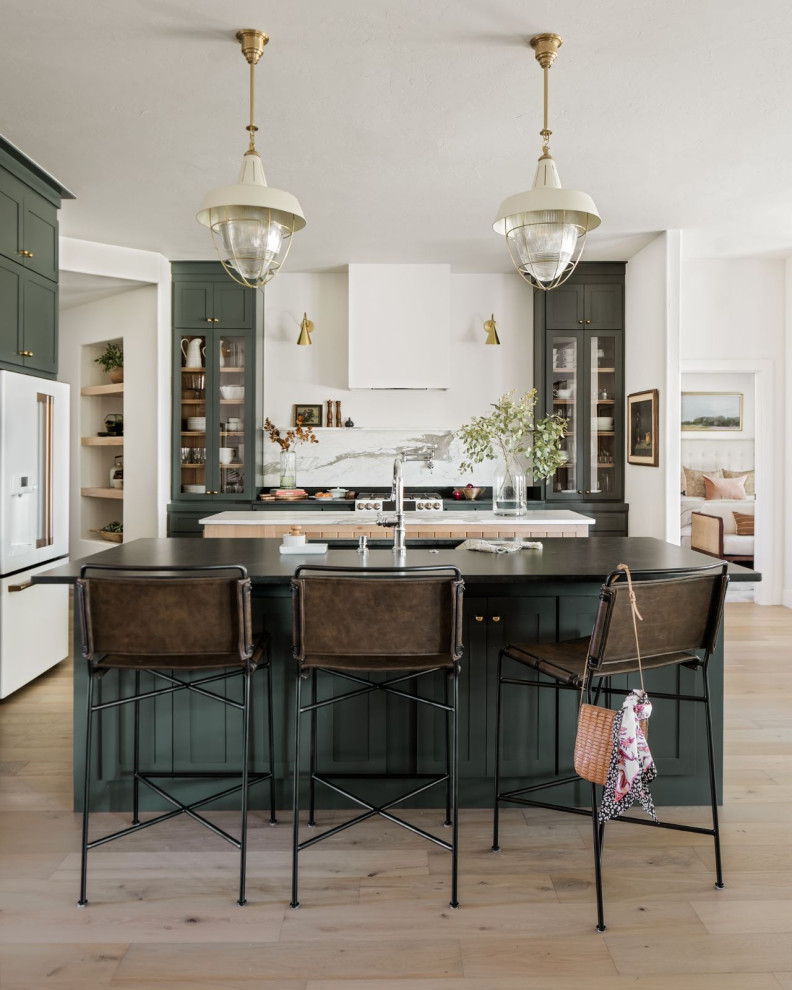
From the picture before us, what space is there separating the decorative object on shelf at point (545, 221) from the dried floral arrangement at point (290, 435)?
13.4 ft

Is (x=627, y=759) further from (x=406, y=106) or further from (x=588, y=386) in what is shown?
(x=588, y=386)

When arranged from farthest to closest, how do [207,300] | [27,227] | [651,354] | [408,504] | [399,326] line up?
[399,326]
[207,300]
[408,504]
[651,354]
[27,227]

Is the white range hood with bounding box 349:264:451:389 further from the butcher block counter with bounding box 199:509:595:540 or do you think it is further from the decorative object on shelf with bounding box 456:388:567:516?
the butcher block counter with bounding box 199:509:595:540

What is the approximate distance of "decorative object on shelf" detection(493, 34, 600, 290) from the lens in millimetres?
2672

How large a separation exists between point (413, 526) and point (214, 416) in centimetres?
229

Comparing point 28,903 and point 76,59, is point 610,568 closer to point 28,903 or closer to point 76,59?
point 28,903

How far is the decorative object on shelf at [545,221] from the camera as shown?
2672mm

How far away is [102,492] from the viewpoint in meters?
7.19

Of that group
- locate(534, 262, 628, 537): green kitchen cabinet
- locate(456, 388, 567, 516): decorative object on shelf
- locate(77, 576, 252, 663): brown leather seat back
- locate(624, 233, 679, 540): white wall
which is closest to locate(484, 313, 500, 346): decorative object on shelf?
locate(534, 262, 628, 537): green kitchen cabinet

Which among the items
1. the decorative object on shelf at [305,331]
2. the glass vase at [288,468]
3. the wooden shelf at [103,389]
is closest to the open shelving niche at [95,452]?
the wooden shelf at [103,389]

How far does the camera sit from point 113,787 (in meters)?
2.83

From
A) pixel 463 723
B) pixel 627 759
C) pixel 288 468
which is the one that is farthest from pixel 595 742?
pixel 288 468

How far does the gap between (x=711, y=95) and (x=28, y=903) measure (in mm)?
4124

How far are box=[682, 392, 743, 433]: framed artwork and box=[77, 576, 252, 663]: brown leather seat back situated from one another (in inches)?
351
